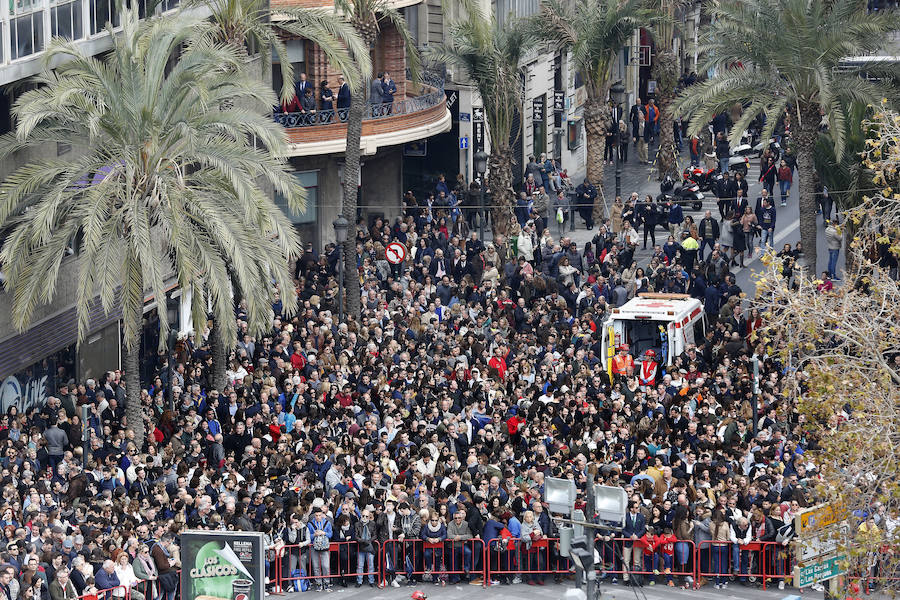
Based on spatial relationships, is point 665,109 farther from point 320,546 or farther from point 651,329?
point 320,546

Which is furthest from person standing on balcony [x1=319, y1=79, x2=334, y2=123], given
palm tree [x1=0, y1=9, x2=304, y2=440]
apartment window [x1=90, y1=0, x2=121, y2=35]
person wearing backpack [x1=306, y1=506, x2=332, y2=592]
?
person wearing backpack [x1=306, y1=506, x2=332, y2=592]

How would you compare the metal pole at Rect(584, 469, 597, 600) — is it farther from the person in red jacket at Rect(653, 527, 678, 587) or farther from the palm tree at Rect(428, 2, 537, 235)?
the palm tree at Rect(428, 2, 537, 235)

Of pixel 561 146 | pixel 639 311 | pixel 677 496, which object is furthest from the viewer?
pixel 561 146

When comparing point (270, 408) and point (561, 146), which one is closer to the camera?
point (270, 408)

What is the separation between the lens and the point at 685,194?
47.2 metres

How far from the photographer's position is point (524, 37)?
4538 cm

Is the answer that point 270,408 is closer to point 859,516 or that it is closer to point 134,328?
point 134,328

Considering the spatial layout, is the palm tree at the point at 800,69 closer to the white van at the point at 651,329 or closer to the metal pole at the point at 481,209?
the white van at the point at 651,329

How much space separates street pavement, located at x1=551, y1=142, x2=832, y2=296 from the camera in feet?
143

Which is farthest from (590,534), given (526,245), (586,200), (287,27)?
(586,200)

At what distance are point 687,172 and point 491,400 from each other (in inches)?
772

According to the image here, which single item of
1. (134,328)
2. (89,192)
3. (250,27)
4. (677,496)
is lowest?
(677,496)

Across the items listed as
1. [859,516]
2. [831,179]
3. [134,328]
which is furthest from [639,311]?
[859,516]

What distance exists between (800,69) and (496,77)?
10.4 metres
